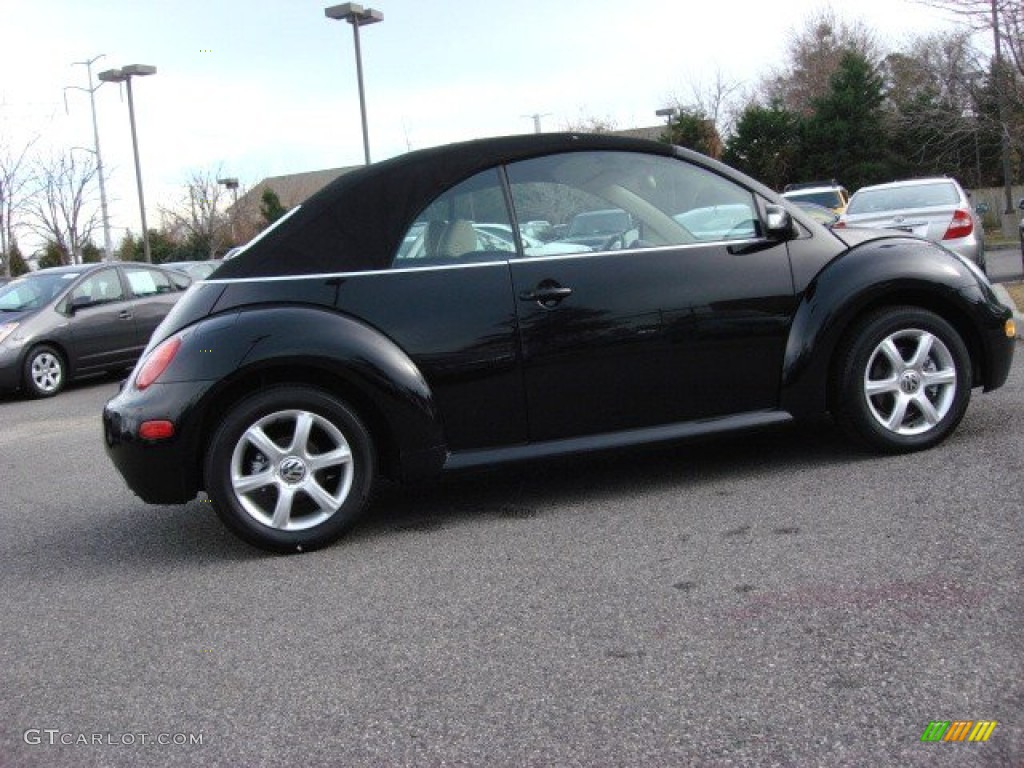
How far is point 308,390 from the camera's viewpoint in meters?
4.50

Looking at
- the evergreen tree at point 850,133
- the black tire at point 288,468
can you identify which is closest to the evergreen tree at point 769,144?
the evergreen tree at point 850,133

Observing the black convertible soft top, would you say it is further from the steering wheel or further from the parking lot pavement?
the parking lot pavement

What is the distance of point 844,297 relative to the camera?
4.99 meters

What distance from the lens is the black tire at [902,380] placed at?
5.05 meters

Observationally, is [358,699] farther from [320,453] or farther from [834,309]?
[834,309]

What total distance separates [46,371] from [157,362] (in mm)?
8907

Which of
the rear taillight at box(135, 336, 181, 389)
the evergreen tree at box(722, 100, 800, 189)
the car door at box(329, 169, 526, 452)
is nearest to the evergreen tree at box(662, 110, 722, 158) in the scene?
the evergreen tree at box(722, 100, 800, 189)

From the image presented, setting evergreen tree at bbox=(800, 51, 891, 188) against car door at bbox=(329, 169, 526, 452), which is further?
evergreen tree at bbox=(800, 51, 891, 188)

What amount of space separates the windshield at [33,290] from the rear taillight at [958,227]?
10.1 m

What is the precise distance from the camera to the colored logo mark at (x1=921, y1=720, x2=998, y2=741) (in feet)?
8.37

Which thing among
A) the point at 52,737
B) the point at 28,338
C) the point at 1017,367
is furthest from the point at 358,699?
the point at 28,338

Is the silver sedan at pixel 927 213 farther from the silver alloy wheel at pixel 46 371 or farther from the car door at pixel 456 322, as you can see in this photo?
the silver alloy wheel at pixel 46 371

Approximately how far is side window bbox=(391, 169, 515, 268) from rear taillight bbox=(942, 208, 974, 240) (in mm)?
7983

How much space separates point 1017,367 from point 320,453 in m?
5.04
